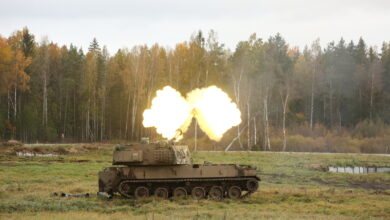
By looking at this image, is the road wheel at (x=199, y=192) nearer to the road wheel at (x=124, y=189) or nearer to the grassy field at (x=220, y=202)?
the grassy field at (x=220, y=202)

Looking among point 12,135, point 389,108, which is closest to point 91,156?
point 12,135

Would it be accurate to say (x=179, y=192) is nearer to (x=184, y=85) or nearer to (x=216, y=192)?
(x=216, y=192)

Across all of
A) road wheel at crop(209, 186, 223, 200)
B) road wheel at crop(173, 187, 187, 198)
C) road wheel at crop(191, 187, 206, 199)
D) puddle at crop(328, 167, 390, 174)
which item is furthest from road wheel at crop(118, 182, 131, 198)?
puddle at crop(328, 167, 390, 174)

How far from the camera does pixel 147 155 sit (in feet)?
88.0

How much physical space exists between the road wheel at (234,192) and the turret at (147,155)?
2.96m

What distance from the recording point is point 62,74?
79.9 meters

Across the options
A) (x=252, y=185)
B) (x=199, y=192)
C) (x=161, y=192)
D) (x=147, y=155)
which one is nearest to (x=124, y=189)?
(x=161, y=192)

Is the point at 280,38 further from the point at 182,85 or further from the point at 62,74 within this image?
the point at 62,74

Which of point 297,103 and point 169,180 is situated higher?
point 297,103

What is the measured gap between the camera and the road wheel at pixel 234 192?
91.1ft

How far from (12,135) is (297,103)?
4134 centimetres

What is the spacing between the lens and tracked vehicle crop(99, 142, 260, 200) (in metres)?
26.7

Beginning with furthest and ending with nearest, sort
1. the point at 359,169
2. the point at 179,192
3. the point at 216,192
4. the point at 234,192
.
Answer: the point at 359,169, the point at 234,192, the point at 216,192, the point at 179,192

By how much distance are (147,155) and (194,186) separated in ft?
9.69
